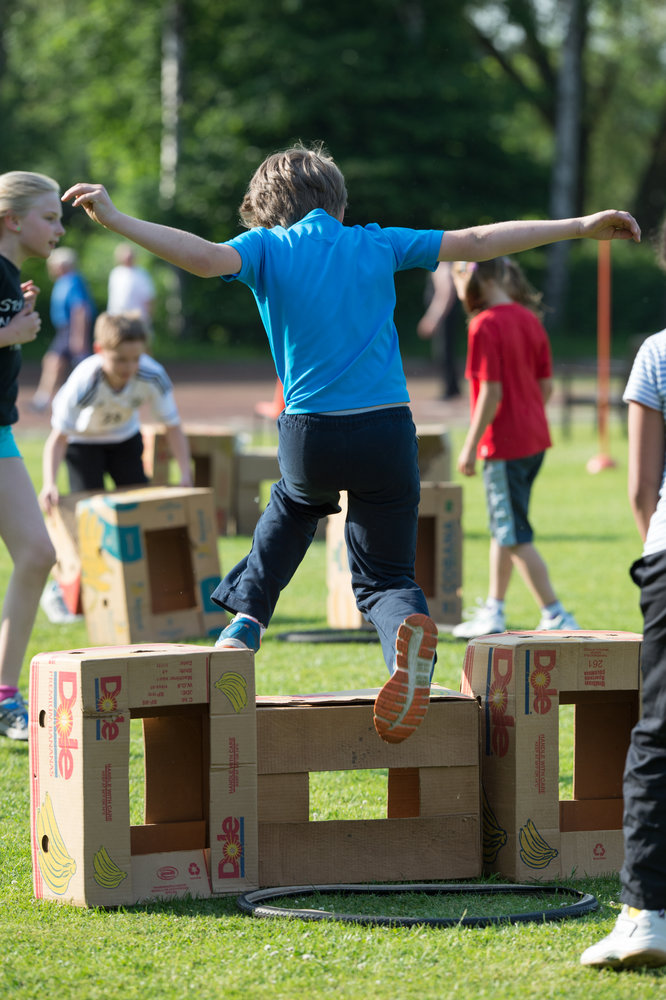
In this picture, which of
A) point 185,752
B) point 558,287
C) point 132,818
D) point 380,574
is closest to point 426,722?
point 380,574

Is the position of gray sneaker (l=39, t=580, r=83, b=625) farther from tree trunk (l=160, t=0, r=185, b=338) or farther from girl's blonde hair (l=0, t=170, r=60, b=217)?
tree trunk (l=160, t=0, r=185, b=338)

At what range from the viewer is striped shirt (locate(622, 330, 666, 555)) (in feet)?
11.2

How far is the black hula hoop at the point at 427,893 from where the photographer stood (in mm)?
3654

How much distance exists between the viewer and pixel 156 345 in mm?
37062

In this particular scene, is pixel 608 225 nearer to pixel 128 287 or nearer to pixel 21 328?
pixel 21 328

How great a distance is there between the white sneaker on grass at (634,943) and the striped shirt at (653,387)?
0.85 metres

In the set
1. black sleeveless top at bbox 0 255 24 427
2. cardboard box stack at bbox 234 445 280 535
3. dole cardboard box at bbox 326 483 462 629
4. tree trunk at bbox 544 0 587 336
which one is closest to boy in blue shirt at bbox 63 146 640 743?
black sleeveless top at bbox 0 255 24 427

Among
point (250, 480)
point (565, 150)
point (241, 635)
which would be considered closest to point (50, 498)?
point (250, 480)

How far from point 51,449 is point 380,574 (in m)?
4.12

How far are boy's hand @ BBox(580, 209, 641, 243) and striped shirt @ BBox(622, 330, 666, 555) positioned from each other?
64 cm

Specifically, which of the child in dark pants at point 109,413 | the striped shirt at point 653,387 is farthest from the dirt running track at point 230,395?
the striped shirt at point 653,387

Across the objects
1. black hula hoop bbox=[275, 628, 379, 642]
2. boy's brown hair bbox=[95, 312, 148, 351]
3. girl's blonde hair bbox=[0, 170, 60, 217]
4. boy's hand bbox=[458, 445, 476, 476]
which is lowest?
black hula hoop bbox=[275, 628, 379, 642]

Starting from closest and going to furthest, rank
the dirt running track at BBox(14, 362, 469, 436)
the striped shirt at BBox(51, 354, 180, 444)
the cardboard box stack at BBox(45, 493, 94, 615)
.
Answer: the striped shirt at BBox(51, 354, 180, 444) < the cardboard box stack at BBox(45, 493, 94, 615) < the dirt running track at BBox(14, 362, 469, 436)

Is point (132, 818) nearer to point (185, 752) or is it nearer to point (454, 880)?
point (185, 752)
